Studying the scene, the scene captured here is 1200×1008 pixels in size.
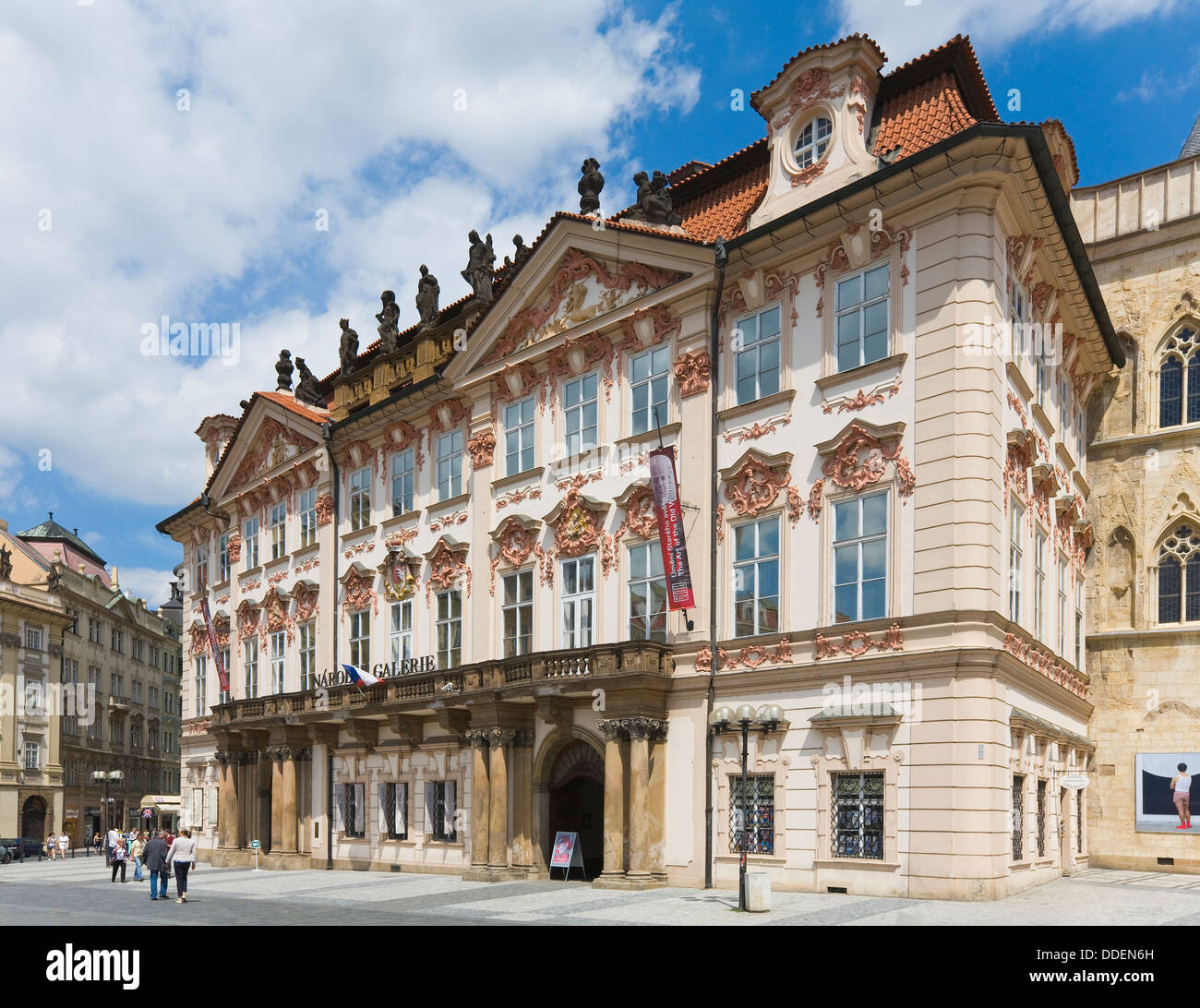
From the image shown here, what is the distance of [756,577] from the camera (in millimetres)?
28188

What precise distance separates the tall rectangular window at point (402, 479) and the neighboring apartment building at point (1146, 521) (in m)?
20.4

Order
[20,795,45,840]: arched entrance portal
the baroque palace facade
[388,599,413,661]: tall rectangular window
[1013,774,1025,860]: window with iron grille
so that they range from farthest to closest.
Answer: [20,795,45,840]: arched entrance portal, [388,599,413,661]: tall rectangular window, [1013,774,1025,860]: window with iron grille, the baroque palace facade

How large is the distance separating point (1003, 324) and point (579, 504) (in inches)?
452

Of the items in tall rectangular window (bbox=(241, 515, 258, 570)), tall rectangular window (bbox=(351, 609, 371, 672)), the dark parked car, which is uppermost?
tall rectangular window (bbox=(241, 515, 258, 570))

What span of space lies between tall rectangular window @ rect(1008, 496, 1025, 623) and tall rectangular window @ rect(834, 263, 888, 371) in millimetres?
4269

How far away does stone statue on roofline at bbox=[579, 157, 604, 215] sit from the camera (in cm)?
3361

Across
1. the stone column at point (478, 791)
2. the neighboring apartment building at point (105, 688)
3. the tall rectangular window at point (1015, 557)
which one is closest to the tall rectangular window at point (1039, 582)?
the tall rectangular window at point (1015, 557)

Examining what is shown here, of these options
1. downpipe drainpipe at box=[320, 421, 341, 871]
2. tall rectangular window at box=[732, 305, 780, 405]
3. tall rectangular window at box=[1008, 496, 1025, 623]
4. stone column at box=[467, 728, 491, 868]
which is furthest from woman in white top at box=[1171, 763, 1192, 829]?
downpipe drainpipe at box=[320, 421, 341, 871]

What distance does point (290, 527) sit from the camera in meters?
47.2

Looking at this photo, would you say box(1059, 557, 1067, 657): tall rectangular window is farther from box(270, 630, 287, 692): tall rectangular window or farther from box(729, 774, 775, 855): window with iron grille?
box(270, 630, 287, 692): tall rectangular window

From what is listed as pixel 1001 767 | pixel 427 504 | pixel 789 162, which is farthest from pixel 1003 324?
pixel 427 504

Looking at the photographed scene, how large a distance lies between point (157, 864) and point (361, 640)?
12.7 metres

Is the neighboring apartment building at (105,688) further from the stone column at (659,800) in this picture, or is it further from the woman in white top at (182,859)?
the stone column at (659,800)
